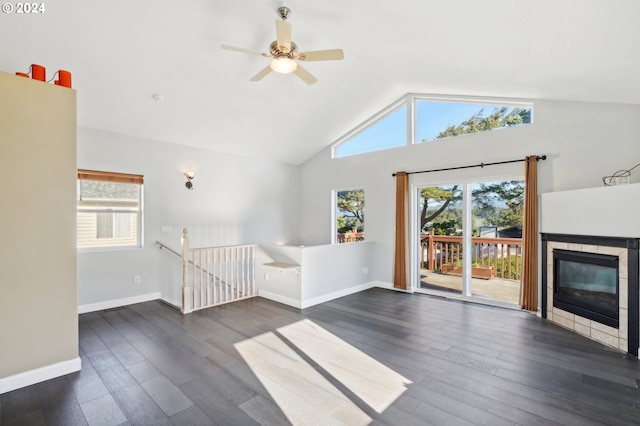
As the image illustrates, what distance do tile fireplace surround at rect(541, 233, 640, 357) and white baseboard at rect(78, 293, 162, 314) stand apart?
5.97 meters

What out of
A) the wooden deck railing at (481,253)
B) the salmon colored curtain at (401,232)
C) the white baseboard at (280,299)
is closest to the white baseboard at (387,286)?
the salmon colored curtain at (401,232)

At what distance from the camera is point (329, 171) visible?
6.95 m

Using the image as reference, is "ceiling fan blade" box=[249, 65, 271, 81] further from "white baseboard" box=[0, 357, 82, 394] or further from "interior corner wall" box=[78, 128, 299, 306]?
"white baseboard" box=[0, 357, 82, 394]

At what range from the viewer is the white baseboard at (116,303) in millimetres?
4449

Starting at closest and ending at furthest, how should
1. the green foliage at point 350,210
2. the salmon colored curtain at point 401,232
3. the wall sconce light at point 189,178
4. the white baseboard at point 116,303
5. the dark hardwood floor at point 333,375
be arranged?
1. the dark hardwood floor at point 333,375
2. the white baseboard at point 116,303
3. the wall sconce light at point 189,178
4. the salmon colored curtain at point 401,232
5. the green foliage at point 350,210

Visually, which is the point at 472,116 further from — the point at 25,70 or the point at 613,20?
the point at 25,70

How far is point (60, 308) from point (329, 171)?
524 centimetres

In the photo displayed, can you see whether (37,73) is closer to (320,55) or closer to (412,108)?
(320,55)

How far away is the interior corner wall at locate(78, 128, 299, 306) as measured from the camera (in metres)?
4.62

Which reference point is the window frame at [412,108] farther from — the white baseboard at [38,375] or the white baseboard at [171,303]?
the white baseboard at [38,375]

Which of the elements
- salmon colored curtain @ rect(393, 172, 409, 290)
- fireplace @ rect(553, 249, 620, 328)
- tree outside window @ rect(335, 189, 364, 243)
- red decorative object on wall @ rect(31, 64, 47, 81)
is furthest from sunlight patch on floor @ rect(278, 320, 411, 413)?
red decorative object on wall @ rect(31, 64, 47, 81)

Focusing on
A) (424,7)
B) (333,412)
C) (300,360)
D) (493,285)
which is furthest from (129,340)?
(493,285)

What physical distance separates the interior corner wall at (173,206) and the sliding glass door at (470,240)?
329 centimetres

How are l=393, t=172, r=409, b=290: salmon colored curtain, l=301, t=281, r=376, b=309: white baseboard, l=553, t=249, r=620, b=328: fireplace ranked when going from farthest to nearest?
l=393, t=172, r=409, b=290: salmon colored curtain → l=301, t=281, r=376, b=309: white baseboard → l=553, t=249, r=620, b=328: fireplace
